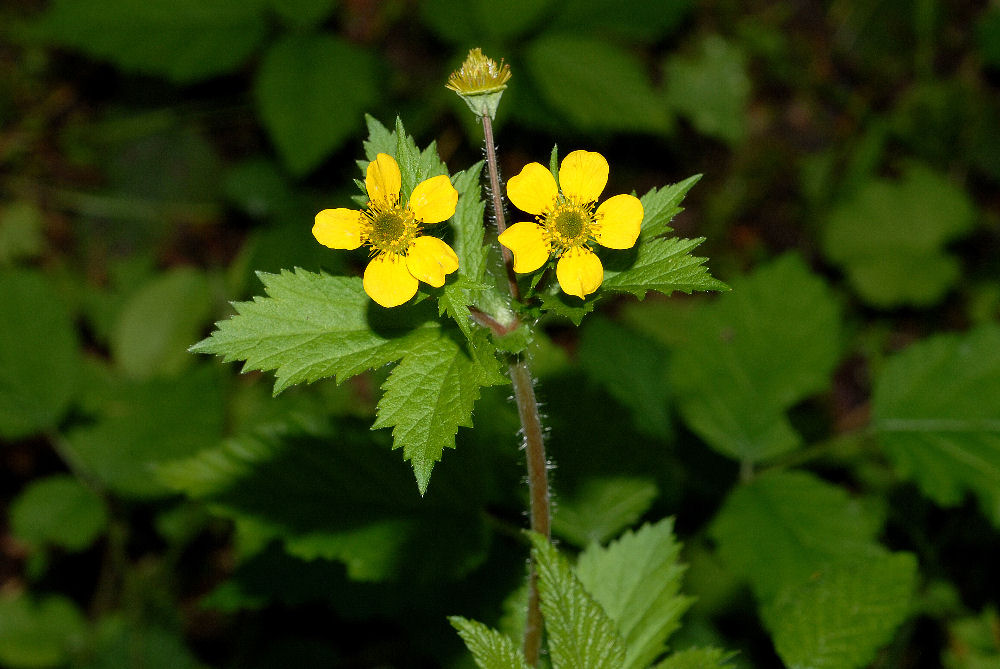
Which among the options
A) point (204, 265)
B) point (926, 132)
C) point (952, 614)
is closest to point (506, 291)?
A: point (952, 614)

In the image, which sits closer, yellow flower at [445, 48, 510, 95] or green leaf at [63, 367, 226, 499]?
yellow flower at [445, 48, 510, 95]

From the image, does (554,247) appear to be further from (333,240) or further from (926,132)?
(926,132)

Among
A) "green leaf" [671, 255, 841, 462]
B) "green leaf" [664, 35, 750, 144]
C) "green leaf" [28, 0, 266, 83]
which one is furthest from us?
"green leaf" [664, 35, 750, 144]

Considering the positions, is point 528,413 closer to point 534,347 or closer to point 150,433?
point 534,347

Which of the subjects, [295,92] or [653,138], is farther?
[653,138]

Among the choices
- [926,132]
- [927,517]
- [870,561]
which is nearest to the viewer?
[870,561]

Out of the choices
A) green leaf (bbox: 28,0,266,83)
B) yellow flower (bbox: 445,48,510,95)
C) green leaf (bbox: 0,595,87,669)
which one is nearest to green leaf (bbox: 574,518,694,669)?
yellow flower (bbox: 445,48,510,95)

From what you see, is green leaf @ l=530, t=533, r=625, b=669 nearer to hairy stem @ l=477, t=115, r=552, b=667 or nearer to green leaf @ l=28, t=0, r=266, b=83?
hairy stem @ l=477, t=115, r=552, b=667
